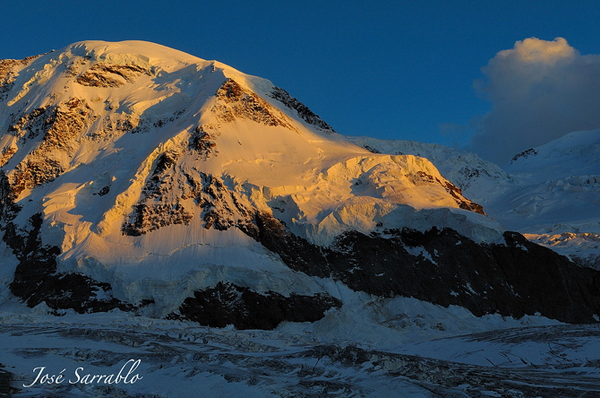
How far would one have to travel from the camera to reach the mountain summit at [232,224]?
60.6 meters

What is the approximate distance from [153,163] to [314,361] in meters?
48.9

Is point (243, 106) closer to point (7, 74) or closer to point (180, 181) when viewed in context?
point (180, 181)

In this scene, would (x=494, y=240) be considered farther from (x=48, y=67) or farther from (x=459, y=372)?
(x=48, y=67)

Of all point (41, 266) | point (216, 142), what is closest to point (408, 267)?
point (216, 142)

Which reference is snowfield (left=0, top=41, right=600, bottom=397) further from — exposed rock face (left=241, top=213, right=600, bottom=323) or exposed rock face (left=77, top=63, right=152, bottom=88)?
exposed rock face (left=77, top=63, right=152, bottom=88)

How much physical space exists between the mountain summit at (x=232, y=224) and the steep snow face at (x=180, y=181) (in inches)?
9.7

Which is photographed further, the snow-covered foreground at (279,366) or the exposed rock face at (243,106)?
the exposed rock face at (243,106)

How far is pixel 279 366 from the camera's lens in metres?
32.1

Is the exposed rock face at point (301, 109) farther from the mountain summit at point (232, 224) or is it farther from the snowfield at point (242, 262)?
the mountain summit at point (232, 224)

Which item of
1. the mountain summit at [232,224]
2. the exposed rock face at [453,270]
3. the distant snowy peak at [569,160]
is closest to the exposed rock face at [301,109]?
the mountain summit at [232,224]

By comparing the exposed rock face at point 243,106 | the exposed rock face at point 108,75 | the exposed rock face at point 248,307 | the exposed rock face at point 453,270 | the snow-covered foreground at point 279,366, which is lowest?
the snow-covered foreground at point 279,366

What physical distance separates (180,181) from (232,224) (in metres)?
10.2

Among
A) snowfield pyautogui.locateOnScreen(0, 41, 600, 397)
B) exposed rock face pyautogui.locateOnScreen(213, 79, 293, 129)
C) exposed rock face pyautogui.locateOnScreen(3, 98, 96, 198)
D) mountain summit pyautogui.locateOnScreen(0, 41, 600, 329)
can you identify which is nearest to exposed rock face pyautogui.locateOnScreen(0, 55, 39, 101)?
snowfield pyautogui.locateOnScreen(0, 41, 600, 397)

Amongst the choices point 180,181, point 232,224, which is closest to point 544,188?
point 232,224
